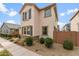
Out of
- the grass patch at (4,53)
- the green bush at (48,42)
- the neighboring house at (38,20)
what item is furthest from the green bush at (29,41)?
the grass patch at (4,53)

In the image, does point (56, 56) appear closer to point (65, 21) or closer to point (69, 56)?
point (69, 56)

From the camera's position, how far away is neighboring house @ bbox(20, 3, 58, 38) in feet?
11.7

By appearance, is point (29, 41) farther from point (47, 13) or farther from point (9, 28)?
point (47, 13)

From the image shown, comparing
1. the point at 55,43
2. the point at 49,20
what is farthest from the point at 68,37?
the point at 49,20

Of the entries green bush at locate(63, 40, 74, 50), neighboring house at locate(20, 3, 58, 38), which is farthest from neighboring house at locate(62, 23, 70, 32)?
green bush at locate(63, 40, 74, 50)

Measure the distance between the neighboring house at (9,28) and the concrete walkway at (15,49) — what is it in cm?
24

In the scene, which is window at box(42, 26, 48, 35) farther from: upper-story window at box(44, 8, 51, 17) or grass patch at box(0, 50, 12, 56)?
grass patch at box(0, 50, 12, 56)

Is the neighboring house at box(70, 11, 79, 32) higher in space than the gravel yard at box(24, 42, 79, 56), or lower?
higher

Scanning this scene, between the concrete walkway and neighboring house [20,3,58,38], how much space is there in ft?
1.29

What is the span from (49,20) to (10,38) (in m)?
1.17

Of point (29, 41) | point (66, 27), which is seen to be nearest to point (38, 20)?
point (29, 41)

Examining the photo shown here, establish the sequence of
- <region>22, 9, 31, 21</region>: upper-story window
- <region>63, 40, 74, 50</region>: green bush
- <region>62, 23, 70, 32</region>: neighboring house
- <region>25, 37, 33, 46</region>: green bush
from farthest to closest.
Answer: <region>22, 9, 31, 21</region>: upper-story window, <region>25, 37, 33, 46</region>: green bush, <region>62, 23, 70, 32</region>: neighboring house, <region>63, 40, 74, 50</region>: green bush

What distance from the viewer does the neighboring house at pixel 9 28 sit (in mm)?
3682

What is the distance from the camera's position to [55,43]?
3.51 meters
